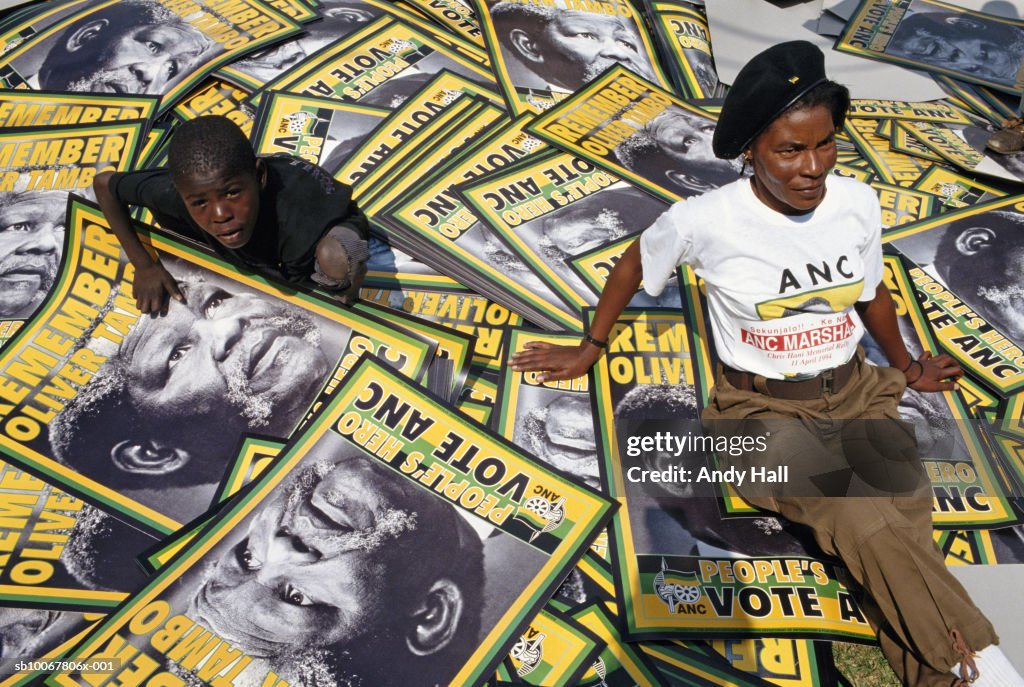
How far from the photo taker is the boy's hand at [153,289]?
2.64 m

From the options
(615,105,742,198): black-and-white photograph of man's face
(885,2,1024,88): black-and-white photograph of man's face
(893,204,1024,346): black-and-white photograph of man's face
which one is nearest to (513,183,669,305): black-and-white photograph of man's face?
(615,105,742,198): black-and-white photograph of man's face

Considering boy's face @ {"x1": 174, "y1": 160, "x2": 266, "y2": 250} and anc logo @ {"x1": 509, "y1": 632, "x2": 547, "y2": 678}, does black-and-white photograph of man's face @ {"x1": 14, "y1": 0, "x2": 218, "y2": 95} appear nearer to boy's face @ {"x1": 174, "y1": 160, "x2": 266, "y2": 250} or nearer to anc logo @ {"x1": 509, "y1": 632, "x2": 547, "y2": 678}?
boy's face @ {"x1": 174, "y1": 160, "x2": 266, "y2": 250}

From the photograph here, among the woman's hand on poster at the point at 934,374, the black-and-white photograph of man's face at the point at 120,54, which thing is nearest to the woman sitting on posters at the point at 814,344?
the woman's hand on poster at the point at 934,374

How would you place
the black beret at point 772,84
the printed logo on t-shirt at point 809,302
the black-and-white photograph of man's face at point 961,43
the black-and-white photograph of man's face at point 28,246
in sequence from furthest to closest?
1. the black-and-white photograph of man's face at point 961,43
2. the black-and-white photograph of man's face at point 28,246
3. the printed logo on t-shirt at point 809,302
4. the black beret at point 772,84

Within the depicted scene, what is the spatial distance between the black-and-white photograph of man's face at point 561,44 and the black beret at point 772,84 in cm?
174

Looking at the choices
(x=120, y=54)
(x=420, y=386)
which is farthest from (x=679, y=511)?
(x=120, y=54)

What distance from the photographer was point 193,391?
2.53m

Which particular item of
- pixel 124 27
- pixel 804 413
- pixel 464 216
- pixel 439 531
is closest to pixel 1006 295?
pixel 804 413

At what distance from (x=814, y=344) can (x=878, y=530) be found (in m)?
0.46

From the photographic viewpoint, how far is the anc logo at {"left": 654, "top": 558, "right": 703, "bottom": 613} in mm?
2205

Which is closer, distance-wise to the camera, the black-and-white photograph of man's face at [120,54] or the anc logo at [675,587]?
the anc logo at [675,587]

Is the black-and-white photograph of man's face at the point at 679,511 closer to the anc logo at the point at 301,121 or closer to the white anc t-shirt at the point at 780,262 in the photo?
the white anc t-shirt at the point at 780,262

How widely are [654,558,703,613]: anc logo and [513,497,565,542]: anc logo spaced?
288 mm

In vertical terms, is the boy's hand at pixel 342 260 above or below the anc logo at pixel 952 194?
above
